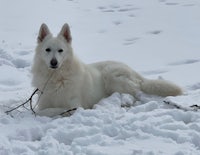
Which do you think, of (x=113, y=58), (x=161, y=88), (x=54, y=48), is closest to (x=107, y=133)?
(x=54, y=48)

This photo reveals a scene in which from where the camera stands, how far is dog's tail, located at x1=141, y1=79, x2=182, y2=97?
676 centimetres

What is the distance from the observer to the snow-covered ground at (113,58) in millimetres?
4582

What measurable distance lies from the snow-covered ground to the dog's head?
0.76m

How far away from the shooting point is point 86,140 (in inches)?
182

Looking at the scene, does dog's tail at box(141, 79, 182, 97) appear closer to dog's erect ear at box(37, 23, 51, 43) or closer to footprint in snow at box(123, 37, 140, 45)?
dog's erect ear at box(37, 23, 51, 43)

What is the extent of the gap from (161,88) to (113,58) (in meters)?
3.60

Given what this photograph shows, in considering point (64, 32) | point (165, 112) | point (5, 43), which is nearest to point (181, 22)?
point (5, 43)

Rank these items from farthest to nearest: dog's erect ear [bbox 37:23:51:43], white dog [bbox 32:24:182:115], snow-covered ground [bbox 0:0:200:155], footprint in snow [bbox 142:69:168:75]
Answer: footprint in snow [bbox 142:69:168:75] < dog's erect ear [bbox 37:23:51:43] < white dog [bbox 32:24:182:115] < snow-covered ground [bbox 0:0:200:155]

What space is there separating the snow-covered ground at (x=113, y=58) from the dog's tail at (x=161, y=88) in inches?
6.0

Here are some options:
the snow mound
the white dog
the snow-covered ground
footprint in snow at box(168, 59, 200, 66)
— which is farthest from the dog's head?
footprint in snow at box(168, 59, 200, 66)

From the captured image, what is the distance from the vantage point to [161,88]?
6.80 m

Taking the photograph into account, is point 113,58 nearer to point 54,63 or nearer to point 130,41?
point 130,41

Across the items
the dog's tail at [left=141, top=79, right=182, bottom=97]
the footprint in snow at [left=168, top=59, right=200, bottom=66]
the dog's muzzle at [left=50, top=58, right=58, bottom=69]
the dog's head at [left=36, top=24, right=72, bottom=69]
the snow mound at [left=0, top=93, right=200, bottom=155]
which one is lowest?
the footprint in snow at [left=168, top=59, right=200, bottom=66]

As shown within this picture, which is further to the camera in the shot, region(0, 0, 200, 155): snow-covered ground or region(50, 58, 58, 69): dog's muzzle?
region(50, 58, 58, 69): dog's muzzle
